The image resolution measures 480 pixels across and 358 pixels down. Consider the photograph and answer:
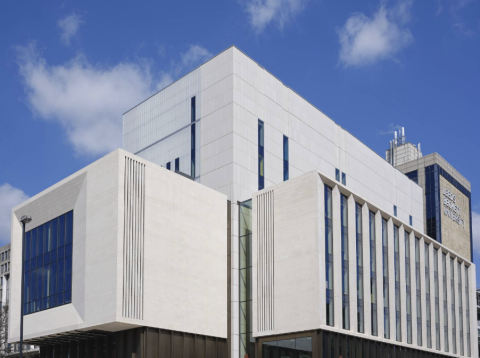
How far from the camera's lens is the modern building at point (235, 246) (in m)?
47.5

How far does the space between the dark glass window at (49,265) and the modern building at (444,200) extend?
74383 mm

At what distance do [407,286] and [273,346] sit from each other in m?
17.4

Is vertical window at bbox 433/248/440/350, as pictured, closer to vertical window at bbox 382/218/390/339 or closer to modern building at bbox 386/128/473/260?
vertical window at bbox 382/218/390/339

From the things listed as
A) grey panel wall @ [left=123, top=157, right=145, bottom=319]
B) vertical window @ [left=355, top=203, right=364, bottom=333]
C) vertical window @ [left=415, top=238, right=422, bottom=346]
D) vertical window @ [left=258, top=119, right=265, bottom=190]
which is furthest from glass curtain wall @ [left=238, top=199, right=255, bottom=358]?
vertical window @ [left=415, top=238, right=422, bottom=346]

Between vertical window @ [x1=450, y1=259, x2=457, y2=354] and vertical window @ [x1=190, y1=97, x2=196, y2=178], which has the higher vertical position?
vertical window @ [x1=190, y1=97, x2=196, y2=178]

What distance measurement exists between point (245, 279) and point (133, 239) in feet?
37.0

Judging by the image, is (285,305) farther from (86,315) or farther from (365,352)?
(86,315)

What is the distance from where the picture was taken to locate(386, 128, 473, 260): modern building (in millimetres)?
113250

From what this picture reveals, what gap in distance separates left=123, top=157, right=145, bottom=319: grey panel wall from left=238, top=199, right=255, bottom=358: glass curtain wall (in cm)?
1002

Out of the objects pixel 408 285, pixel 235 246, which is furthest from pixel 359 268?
pixel 235 246

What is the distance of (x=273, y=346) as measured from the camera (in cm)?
4975

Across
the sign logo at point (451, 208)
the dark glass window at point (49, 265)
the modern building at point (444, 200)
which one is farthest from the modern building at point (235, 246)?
the sign logo at point (451, 208)

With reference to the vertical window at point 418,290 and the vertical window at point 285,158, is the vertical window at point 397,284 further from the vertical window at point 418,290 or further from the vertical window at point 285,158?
the vertical window at point 285,158

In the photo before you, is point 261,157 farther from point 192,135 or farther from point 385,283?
point 385,283
